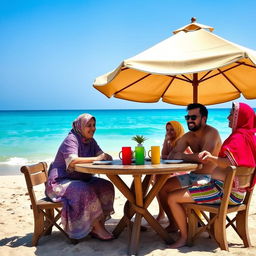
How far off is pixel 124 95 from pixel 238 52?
2.08m

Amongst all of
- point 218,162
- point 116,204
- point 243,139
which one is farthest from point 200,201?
point 116,204

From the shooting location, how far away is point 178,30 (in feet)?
13.6

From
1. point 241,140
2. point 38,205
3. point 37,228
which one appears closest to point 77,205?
point 38,205

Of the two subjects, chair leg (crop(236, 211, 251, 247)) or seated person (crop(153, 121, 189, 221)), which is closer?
chair leg (crop(236, 211, 251, 247))

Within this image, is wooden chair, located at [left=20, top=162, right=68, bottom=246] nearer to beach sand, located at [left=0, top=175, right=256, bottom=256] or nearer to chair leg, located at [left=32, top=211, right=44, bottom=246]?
chair leg, located at [left=32, top=211, right=44, bottom=246]

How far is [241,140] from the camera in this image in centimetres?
322

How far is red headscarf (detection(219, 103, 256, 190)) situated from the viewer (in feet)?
10.5

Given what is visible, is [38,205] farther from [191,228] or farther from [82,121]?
[191,228]

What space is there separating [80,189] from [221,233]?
52.1 inches

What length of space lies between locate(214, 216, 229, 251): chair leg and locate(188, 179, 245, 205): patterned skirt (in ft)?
0.56

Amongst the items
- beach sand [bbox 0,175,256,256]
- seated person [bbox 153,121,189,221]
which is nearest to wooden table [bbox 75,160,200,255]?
beach sand [bbox 0,175,256,256]

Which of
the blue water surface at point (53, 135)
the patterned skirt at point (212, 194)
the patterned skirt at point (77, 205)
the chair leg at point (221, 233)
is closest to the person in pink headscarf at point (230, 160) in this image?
the patterned skirt at point (212, 194)

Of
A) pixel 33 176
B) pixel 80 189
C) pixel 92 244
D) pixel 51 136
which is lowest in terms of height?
pixel 51 136

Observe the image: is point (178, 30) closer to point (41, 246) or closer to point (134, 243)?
point (134, 243)
